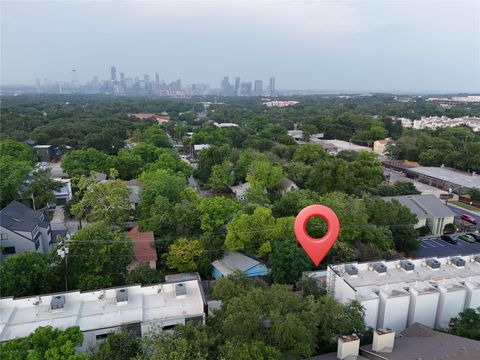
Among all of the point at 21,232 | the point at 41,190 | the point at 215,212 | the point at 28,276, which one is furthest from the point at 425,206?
the point at 41,190

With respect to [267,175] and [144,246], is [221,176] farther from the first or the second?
[144,246]

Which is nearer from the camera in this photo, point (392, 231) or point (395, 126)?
point (392, 231)

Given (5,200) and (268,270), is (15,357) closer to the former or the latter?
(268,270)

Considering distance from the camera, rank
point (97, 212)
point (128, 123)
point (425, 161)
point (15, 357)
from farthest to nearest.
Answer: point (128, 123)
point (425, 161)
point (97, 212)
point (15, 357)

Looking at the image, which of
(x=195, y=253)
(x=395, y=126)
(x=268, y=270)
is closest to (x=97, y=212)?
(x=195, y=253)

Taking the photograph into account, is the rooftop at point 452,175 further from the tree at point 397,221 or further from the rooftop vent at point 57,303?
the rooftop vent at point 57,303
